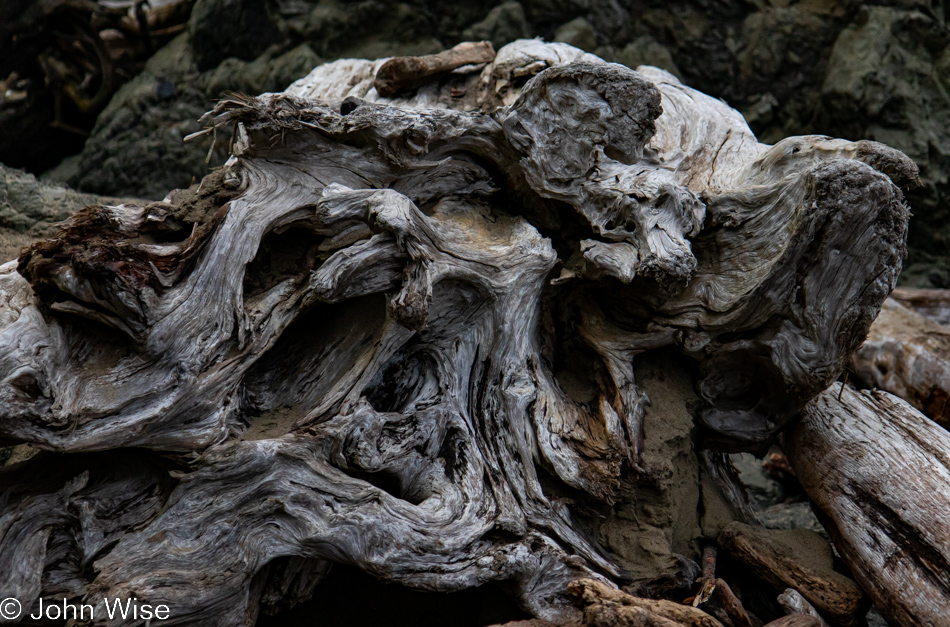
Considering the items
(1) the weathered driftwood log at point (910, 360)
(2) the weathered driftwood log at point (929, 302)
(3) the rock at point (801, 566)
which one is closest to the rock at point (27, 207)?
(3) the rock at point (801, 566)

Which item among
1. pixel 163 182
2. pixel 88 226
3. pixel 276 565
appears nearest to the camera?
pixel 88 226

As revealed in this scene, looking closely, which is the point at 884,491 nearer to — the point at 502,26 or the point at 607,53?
the point at 607,53

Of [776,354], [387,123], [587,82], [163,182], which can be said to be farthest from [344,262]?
[163,182]

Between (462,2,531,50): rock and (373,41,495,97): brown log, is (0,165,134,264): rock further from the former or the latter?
(462,2,531,50): rock

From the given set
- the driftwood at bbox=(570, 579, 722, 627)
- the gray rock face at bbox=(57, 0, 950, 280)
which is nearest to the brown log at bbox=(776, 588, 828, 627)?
the driftwood at bbox=(570, 579, 722, 627)

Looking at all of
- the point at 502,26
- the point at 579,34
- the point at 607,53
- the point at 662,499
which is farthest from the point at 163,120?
the point at 662,499

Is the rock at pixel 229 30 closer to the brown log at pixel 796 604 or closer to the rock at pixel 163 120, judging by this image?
the rock at pixel 163 120

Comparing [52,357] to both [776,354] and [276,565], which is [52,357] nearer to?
[276,565]

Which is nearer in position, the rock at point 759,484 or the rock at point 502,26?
the rock at point 759,484
